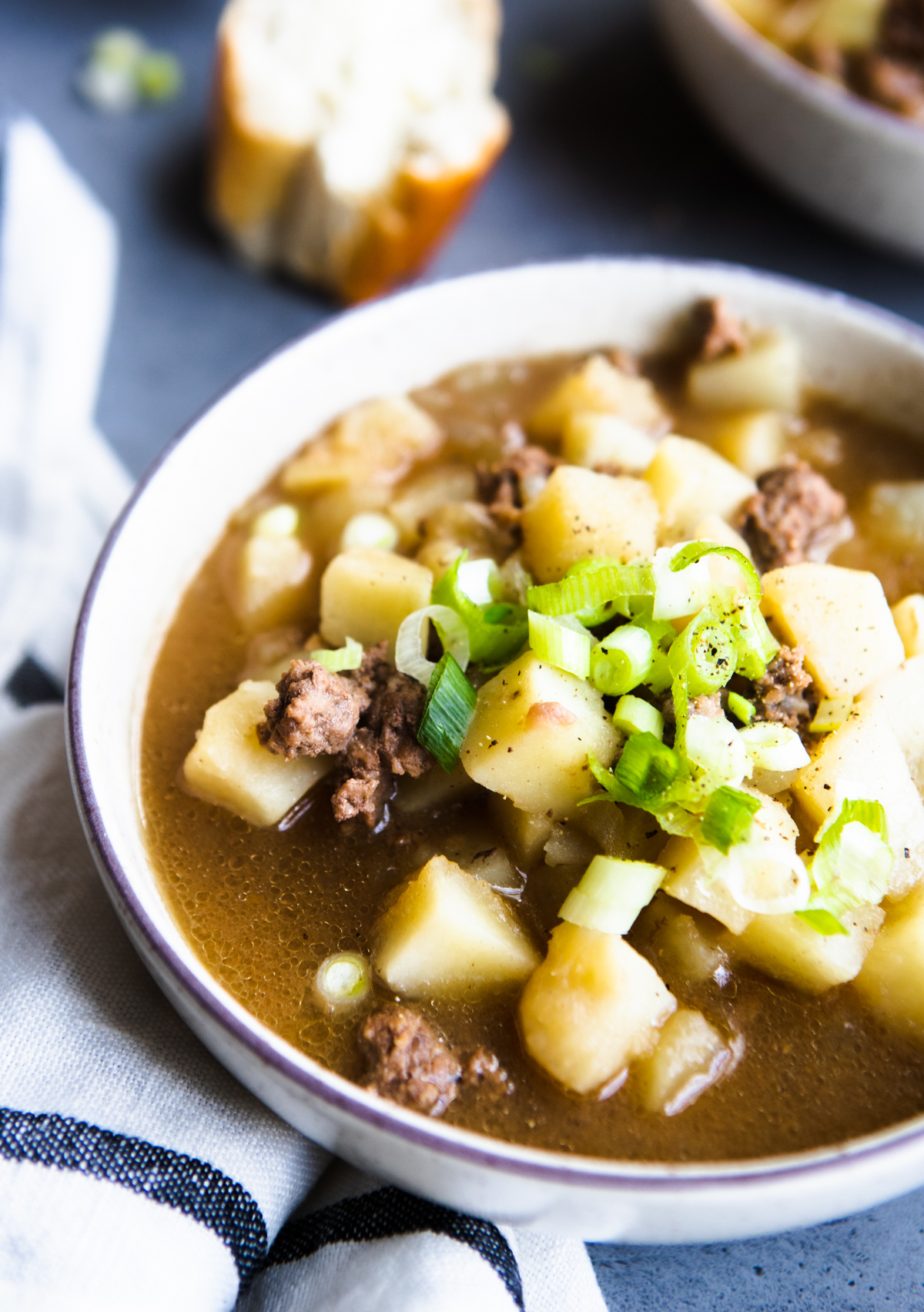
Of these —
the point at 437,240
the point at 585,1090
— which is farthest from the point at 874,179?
the point at 585,1090

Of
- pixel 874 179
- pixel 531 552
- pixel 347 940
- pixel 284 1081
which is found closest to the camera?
pixel 284 1081

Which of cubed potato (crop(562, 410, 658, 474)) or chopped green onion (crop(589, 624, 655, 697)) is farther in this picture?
cubed potato (crop(562, 410, 658, 474))

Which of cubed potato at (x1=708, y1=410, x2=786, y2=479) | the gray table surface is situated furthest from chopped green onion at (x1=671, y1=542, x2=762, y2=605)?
the gray table surface

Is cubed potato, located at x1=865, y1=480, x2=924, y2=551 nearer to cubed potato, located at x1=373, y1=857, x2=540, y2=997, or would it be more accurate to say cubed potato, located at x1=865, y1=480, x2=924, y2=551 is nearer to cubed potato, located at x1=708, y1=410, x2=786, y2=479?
cubed potato, located at x1=708, y1=410, x2=786, y2=479

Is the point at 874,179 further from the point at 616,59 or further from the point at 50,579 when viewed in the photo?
the point at 50,579

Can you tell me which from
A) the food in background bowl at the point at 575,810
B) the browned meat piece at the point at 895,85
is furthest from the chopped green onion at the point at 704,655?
the browned meat piece at the point at 895,85

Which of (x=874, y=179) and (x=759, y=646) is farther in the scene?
(x=874, y=179)

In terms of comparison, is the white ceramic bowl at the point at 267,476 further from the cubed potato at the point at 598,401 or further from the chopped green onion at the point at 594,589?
the chopped green onion at the point at 594,589
